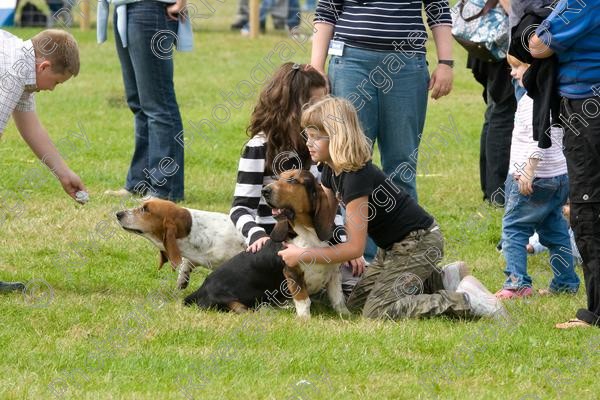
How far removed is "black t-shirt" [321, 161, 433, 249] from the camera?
18.6ft

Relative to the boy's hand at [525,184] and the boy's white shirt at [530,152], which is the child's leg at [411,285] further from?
the boy's white shirt at [530,152]

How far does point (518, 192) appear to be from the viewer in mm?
6535

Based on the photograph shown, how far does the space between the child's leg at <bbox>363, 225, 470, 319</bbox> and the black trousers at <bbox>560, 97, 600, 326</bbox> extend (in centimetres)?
66

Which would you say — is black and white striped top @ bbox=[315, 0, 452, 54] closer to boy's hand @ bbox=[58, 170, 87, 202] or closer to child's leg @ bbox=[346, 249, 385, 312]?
child's leg @ bbox=[346, 249, 385, 312]

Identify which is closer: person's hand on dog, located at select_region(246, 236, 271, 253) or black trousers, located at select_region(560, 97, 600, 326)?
black trousers, located at select_region(560, 97, 600, 326)

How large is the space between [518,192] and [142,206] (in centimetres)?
212

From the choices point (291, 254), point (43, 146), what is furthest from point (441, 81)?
point (43, 146)

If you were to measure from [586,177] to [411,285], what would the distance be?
1097 mm

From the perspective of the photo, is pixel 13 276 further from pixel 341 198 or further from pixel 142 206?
pixel 341 198

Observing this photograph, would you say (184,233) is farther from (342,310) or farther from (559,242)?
(559,242)

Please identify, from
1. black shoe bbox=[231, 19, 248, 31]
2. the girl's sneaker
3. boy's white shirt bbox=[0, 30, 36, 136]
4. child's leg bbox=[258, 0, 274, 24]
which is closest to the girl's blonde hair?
the girl's sneaker

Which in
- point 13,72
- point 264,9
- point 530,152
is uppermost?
point 13,72

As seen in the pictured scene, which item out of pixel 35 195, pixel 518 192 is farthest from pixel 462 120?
pixel 518 192

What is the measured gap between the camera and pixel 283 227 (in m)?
5.69
